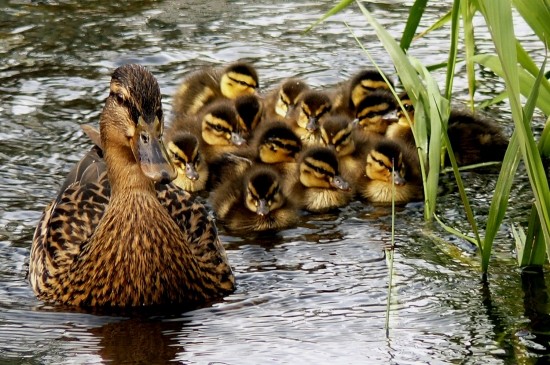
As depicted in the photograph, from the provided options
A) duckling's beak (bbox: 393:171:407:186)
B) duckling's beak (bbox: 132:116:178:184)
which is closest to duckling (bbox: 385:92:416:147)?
duckling's beak (bbox: 393:171:407:186)

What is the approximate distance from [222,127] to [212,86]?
1.25ft

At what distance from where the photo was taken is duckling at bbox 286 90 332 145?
5.31 meters

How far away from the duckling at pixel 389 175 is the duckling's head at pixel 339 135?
0.15m

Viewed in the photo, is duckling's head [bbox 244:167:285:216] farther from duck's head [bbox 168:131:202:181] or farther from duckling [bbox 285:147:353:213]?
duck's head [bbox 168:131:202:181]


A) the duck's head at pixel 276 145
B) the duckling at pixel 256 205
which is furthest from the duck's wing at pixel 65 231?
the duck's head at pixel 276 145

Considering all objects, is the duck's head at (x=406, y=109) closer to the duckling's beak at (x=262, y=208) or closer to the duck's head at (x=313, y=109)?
the duck's head at (x=313, y=109)

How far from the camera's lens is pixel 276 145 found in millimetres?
5113

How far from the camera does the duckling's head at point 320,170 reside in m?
4.79

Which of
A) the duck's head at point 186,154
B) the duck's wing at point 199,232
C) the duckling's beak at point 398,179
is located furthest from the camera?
the duck's head at point 186,154

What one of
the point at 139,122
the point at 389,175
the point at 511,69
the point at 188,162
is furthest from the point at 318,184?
the point at 511,69

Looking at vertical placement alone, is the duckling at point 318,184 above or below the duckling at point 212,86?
below

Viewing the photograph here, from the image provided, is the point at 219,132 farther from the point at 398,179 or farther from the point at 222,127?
the point at 398,179

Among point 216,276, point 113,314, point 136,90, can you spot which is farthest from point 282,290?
point 136,90

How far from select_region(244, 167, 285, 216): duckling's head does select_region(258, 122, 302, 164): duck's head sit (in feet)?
1.20
